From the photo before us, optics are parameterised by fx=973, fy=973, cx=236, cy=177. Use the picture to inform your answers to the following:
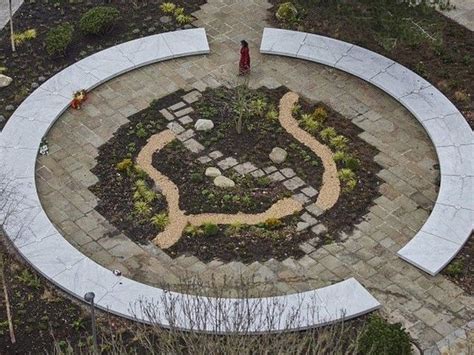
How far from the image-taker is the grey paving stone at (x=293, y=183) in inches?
1240

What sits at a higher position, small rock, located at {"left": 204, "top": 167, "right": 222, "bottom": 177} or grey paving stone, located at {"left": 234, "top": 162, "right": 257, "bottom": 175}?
grey paving stone, located at {"left": 234, "top": 162, "right": 257, "bottom": 175}

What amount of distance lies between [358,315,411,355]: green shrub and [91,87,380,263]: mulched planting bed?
15.7ft

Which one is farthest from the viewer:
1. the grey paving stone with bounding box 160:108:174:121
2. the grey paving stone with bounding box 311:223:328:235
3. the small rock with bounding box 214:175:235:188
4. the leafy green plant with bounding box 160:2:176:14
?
the leafy green plant with bounding box 160:2:176:14

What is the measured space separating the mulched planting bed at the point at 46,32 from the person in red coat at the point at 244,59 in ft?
13.0

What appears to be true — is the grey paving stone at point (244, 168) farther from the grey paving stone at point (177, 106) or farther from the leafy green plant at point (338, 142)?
the grey paving stone at point (177, 106)

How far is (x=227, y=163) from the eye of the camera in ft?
106

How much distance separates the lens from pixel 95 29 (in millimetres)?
37250

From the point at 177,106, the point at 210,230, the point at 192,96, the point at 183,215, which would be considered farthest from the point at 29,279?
the point at 192,96

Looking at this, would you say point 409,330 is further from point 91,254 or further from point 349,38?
point 349,38

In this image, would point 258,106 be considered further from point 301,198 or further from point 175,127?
point 301,198

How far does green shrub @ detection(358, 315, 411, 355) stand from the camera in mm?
24625

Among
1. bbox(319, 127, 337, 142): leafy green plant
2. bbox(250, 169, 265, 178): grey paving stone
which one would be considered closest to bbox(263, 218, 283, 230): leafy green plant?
bbox(250, 169, 265, 178): grey paving stone

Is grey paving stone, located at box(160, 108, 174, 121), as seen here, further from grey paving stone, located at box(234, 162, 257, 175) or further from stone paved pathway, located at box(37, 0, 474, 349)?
grey paving stone, located at box(234, 162, 257, 175)

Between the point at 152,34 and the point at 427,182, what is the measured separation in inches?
501
